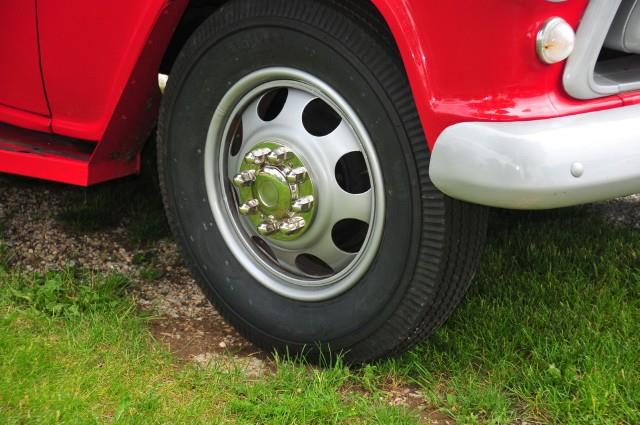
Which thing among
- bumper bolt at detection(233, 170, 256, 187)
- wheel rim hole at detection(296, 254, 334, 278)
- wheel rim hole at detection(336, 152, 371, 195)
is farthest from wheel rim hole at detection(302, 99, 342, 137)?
wheel rim hole at detection(296, 254, 334, 278)

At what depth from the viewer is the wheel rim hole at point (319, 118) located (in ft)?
8.32

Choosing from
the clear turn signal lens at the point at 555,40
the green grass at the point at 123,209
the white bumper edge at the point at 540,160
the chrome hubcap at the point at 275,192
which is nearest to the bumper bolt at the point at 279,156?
the chrome hubcap at the point at 275,192

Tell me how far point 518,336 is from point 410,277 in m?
0.56

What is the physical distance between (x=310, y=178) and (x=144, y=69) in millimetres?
619

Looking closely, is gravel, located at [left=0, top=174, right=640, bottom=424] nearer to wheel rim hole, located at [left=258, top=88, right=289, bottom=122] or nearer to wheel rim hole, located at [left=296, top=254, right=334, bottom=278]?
wheel rim hole, located at [left=296, top=254, right=334, bottom=278]

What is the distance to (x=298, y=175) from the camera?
2.51 m

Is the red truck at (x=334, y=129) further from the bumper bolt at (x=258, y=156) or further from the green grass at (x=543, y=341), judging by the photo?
the green grass at (x=543, y=341)

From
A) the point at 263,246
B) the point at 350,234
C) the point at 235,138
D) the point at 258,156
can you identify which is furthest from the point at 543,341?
the point at 235,138

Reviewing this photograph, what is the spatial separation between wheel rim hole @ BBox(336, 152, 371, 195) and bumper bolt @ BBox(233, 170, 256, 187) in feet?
0.91

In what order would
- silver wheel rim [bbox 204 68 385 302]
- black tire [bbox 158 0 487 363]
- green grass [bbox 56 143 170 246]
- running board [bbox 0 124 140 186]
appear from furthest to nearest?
green grass [bbox 56 143 170 246] < running board [bbox 0 124 140 186] < silver wheel rim [bbox 204 68 385 302] < black tire [bbox 158 0 487 363]

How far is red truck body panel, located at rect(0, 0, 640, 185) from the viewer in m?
2.04

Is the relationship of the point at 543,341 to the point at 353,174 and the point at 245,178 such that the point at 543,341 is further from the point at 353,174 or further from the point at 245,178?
the point at 245,178

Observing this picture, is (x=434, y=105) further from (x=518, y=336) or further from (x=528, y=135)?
(x=518, y=336)

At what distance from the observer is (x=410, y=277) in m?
2.35
